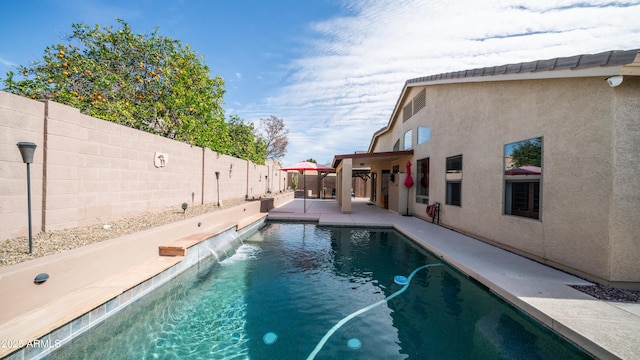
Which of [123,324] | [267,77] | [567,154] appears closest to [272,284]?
[123,324]

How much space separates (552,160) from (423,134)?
668 cm

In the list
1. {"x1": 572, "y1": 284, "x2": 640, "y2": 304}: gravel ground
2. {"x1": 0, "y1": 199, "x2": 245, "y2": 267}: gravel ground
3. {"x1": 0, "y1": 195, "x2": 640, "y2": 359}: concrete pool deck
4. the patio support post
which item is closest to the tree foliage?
the patio support post

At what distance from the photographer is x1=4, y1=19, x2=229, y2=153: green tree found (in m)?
8.85

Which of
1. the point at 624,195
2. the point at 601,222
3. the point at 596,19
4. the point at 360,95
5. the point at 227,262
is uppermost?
the point at 360,95

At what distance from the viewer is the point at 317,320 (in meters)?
3.63

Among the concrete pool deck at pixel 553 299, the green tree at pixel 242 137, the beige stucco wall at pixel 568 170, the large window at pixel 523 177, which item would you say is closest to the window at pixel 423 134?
the beige stucco wall at pixel 568 170

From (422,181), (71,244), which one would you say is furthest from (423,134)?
(71,244)

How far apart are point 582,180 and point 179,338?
22.9ft

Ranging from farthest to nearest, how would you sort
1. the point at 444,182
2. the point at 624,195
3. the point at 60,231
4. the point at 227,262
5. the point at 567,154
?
the point at 444,182 → the point at 227,262 → the point at 567,154 → the point at 60,231 → the point at 624,195

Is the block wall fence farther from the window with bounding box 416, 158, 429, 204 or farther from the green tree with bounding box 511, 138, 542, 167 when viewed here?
the window with bounding box 416, 158, 429, 204

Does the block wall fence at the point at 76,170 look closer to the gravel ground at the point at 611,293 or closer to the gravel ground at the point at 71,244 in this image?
the gravel ground at the point at 71,244

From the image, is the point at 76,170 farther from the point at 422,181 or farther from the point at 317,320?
the point at 422,181

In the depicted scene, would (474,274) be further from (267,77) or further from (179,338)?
(267,77)

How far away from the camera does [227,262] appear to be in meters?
6.09
